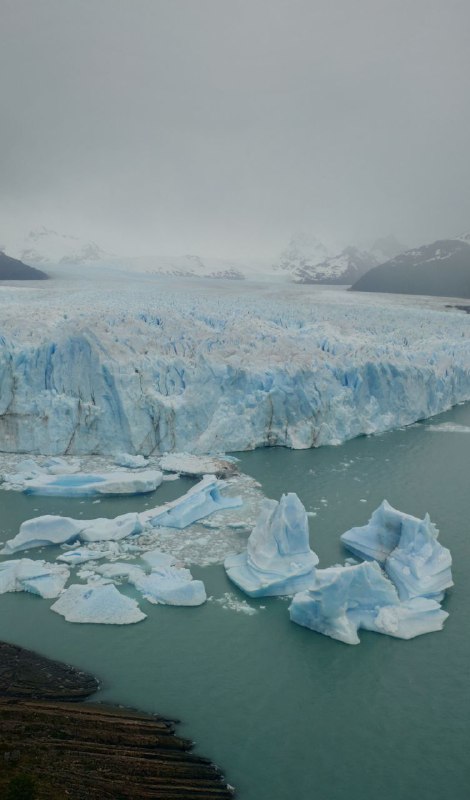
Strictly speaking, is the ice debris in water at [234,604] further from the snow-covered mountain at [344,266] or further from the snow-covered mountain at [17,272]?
the snow-covered mountain at [344,266]

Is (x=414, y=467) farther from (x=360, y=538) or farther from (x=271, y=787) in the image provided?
(x=271, y=787)

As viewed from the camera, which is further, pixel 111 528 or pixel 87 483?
pixel 87 483

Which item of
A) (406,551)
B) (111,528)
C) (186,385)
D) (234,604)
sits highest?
(186,385)

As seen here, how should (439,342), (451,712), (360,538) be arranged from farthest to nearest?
(439,342) → (360,538) → (451,712)

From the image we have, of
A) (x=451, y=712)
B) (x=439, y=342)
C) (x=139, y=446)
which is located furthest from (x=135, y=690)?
(x=439, y=342)

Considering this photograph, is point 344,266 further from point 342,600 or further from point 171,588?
point 342,600

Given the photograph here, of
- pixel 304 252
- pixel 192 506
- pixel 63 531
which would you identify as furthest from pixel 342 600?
pixel 304 252

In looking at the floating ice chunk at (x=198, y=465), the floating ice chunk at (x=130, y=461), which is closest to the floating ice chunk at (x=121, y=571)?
the floating ice chunk at (x=198, y=465)
